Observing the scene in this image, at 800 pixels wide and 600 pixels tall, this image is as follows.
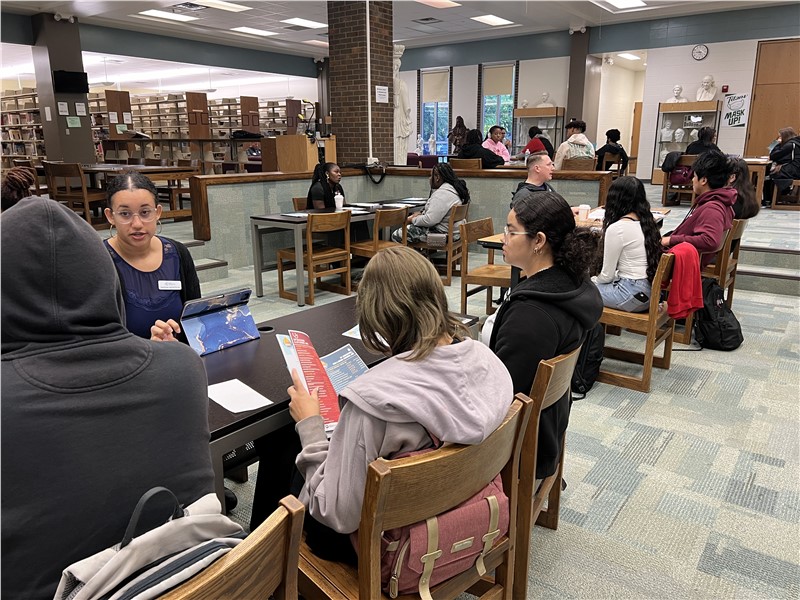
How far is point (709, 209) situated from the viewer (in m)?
3.73

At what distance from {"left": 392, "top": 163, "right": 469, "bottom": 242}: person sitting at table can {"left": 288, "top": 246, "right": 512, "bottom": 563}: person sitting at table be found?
13.8 feet

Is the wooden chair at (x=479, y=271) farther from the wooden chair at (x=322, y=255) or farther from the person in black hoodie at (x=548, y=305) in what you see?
the person in black hoodie at (x=548, y=305)

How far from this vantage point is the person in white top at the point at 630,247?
10.5 ft

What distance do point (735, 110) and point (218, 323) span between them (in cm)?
1199

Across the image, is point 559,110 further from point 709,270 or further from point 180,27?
point 709,270

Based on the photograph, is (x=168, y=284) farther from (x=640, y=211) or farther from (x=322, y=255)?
(x=322, y=255)

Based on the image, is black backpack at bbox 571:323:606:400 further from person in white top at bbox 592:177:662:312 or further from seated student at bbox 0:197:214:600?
seated student at bbox 0:197:214:600

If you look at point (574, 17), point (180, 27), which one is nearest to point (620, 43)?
point (574, 17)

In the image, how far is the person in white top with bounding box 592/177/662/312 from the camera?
3201mm

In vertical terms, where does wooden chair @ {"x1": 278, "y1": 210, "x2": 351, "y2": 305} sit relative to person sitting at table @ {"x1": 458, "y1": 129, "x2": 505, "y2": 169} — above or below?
below

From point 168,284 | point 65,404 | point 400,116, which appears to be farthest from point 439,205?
point 65,404

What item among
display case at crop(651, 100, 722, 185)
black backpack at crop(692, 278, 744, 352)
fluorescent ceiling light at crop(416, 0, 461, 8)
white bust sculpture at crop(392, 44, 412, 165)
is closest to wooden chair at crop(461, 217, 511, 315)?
black backpack at crop(692, 278, 744, 352)

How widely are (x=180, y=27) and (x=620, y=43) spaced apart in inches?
344

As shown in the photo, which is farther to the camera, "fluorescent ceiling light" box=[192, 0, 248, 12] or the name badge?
"fluorescent ceiling light" box=[192, 0, 248, 12]
